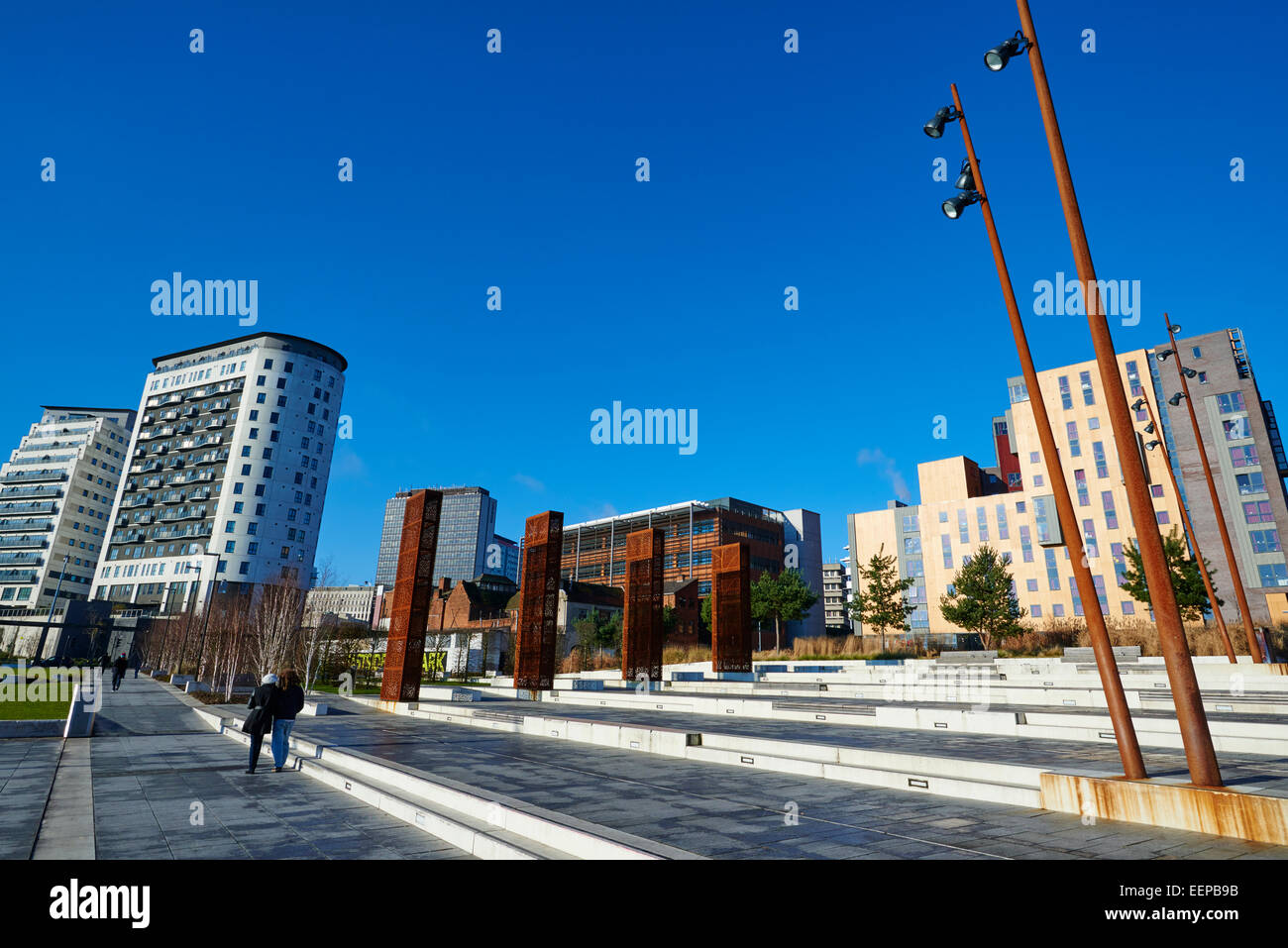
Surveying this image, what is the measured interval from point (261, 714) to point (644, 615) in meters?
19.1

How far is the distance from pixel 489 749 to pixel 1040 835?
362 inches

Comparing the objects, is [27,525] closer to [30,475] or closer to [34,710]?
[30,475]

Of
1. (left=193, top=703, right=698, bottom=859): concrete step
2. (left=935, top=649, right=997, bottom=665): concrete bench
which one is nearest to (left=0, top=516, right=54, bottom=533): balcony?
(left=935, top=649, right=997, bottom=665): concrete bench

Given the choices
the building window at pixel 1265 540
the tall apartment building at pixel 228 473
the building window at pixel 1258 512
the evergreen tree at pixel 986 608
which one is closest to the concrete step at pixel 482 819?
the evergreen tree at pixel 986 608

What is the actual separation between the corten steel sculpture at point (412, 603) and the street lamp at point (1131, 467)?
63.3 ft

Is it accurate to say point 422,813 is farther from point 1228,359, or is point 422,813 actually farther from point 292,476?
point 292,476

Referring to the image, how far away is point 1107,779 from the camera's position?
20.2ft

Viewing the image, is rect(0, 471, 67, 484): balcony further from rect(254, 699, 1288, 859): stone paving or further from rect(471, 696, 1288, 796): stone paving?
rect(254, 699, 1288, 859): stone paving

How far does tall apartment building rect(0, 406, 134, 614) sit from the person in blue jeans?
387 ft

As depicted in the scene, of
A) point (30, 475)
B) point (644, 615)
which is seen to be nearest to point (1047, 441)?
point (644, 615)

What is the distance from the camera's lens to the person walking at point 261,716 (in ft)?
31.7

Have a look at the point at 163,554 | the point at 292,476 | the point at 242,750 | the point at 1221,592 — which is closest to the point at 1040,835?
the point at 242,750

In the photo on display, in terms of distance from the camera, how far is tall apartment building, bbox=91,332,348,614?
3327 inches
